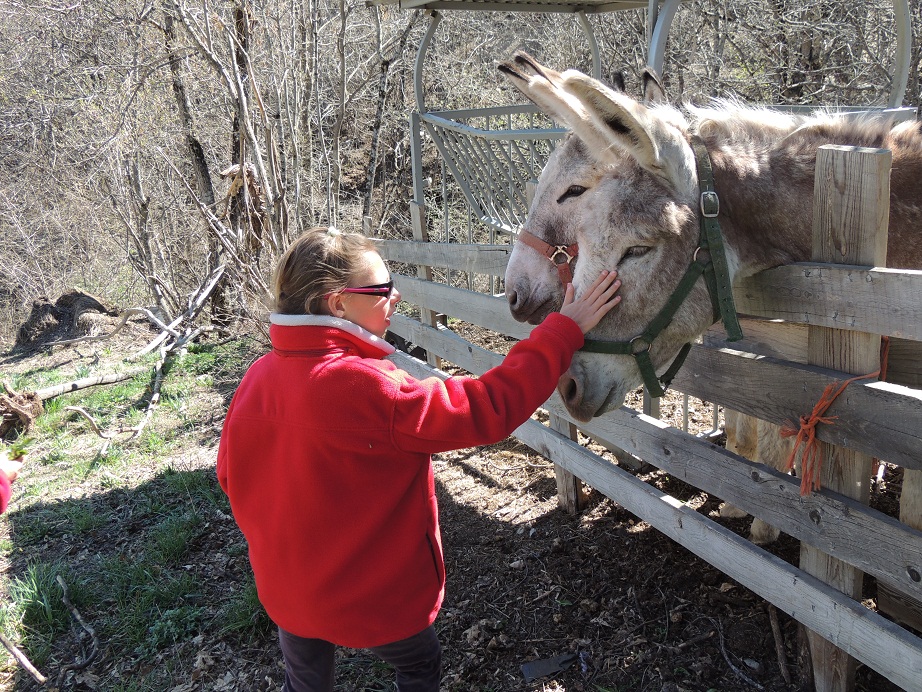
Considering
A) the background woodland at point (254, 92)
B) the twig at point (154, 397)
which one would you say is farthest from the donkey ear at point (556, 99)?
the twig at point (154, 397)

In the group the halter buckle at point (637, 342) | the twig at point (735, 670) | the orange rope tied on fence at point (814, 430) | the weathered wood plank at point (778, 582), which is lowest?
the twig at point (735, 670)

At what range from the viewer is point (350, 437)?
181 centimetres

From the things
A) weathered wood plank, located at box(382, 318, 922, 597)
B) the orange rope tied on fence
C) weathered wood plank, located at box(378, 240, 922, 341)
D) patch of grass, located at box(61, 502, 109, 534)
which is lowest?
patch of grass, located at box(61, 502, 109, 534)

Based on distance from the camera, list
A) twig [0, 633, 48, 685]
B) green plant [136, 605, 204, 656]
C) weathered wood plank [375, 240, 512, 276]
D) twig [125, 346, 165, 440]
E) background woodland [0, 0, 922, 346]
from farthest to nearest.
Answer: background woodland [0, 0, 922, 346] → twig [125, 346, 165, 440] → weathered wood plank [375, 240, 512, 276] → green plant [136, 605, 204, 656] → twig [0, 633, 48, 685]

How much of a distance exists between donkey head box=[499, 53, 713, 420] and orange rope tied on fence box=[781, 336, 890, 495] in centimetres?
39

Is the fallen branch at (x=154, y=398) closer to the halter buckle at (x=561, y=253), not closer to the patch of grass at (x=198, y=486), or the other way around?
A: the patch of grass at (x=198, y=486)

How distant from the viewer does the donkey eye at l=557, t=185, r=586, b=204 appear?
2014 mm

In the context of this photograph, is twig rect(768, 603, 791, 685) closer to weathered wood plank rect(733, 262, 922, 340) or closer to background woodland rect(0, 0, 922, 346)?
weathered wood plank rect(733, 262, 922, 340)

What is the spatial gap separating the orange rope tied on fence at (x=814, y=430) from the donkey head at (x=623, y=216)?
1.28 ft

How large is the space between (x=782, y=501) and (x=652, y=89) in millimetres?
1426

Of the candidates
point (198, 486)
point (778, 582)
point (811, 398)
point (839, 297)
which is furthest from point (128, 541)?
point (839, 297)

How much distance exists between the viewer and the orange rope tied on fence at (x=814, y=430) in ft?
6.25

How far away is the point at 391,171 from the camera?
12.2m

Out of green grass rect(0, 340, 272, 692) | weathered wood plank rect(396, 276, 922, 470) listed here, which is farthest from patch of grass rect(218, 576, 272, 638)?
weathered wood plank rect(396, 276, 922, 470)
